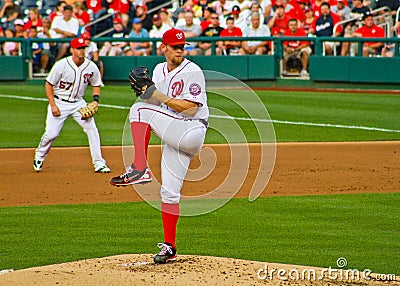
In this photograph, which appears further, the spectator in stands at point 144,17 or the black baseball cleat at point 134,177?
the spectator in stands at point 144,17

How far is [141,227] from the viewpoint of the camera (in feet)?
26.5

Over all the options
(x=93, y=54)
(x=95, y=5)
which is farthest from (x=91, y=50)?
(x=95, y=5)

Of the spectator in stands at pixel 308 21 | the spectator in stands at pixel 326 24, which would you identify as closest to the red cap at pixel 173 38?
the spectator in stands at pixel 326 24

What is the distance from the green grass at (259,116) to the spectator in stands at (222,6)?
10.8ft

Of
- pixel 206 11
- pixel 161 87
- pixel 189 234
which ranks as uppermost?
pixel 206 11

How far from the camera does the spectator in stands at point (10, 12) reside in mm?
24297

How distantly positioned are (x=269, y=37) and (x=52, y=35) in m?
6.00

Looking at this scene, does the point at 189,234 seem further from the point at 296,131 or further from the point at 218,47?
the point at 218,47

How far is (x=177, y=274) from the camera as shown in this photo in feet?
18.1

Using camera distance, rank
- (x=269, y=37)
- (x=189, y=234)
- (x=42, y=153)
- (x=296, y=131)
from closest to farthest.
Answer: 1. (x=189, y=234)
2. (x=42, y=153)
3. (x=296, y=131)
4. (x=269, y=37)

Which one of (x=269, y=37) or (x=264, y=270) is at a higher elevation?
(x=269, y=37)

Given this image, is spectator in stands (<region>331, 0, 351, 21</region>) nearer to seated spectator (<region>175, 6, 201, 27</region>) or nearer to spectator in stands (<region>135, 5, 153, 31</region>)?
seated spectator (<region>175, 6, 201, 27</region>)

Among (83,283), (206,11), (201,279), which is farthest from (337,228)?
(206,11)

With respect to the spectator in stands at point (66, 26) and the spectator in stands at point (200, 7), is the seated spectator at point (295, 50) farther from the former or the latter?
the spectator in stands at point (66, 26)
